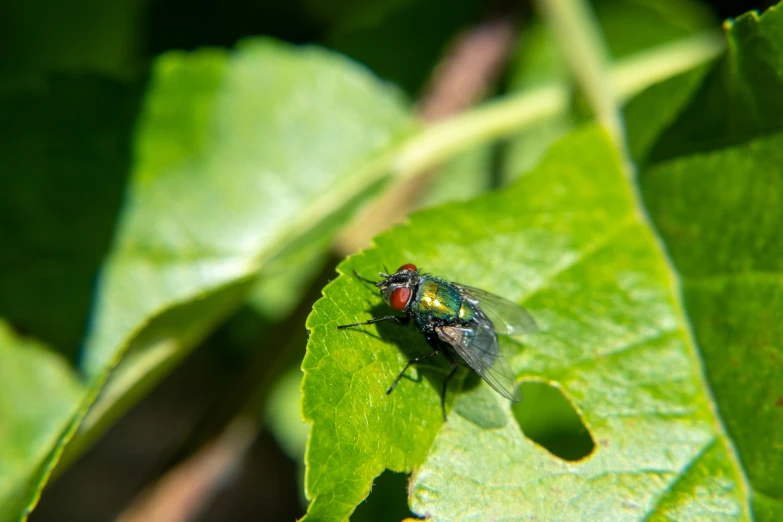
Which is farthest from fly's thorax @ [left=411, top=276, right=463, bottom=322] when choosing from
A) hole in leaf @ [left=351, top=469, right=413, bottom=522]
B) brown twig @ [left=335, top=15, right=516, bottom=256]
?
brown twig @ [left=335, top=15, right=516, bottom=256]

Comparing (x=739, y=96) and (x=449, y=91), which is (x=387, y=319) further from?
(x=449, y=91)

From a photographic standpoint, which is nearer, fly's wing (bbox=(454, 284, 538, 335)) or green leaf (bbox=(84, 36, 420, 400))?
fly's wing (bbox=(454, 284, 538, 335))

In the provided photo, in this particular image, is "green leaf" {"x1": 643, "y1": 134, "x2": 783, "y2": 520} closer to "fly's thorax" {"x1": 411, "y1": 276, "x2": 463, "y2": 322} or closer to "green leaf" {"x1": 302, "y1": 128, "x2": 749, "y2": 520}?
"green leaf" {"x1": 302, "y1": 128, "x2": 749, "y2": 520}

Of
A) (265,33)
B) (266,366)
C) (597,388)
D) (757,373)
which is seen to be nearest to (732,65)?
(757,373)

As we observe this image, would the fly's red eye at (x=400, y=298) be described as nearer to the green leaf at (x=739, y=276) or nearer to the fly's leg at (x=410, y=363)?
the fly's leg at (x=410, y=363)

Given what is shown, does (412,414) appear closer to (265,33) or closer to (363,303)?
(363,303)

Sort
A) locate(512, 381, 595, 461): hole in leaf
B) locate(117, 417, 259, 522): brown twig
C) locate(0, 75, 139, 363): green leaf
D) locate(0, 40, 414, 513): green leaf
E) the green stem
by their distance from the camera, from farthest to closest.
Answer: the green stem < locate(117, 417, 259, 522): brown twig < locate(0, 75, 139, 363): green leaf < locate(0, 40, 414, 513): green leaf < locate(512, 381, 595, 461): hole in leaf
